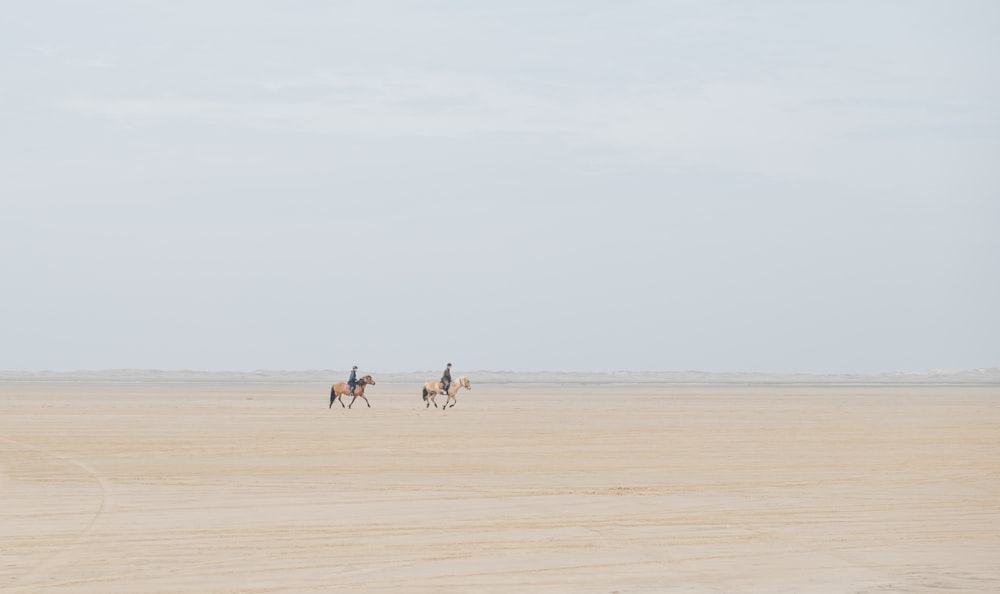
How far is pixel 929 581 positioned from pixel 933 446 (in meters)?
14.5

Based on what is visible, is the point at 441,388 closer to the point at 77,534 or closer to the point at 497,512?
the point at 497,512

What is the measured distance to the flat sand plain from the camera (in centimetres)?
995

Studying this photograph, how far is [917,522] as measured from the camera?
12.9 meters

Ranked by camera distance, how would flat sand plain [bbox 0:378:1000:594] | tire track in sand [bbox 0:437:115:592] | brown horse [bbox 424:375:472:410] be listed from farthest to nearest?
1. brown horse [bbox 424:375:472:410]
2. flat sand plain [bbox 0:378:1000:594]
3. tire track in sand [bbox 0:437:115:592]

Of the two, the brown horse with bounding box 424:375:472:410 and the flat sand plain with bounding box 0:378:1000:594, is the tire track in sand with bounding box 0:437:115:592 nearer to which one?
the flat sand plain with bounding box 0:378:1000:594

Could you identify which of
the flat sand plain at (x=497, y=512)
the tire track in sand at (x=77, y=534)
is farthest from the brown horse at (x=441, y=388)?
the tire track in sand at (x=77, y=534)

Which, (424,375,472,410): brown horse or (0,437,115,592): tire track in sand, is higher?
(424,375,472,410): brown horse

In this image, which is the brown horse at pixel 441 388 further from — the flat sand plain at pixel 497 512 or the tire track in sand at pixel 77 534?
the tire track in sand at pixel 77 534

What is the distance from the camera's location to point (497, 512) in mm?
13711

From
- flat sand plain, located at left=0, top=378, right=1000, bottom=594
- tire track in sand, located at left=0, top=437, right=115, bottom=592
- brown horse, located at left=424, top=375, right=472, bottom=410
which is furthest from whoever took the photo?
brown horse, located at left=424, top=375, right=472, bottom=410

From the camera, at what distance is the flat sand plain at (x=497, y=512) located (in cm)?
995

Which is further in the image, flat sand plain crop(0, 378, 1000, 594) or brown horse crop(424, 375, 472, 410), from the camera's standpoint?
brown horse crop(424, 375, 472, 410)

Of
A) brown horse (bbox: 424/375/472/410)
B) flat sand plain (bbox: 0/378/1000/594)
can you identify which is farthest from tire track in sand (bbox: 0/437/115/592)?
brown horse (bbox: 424/375/472/410)

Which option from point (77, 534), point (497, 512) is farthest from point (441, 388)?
point (77, 534)
